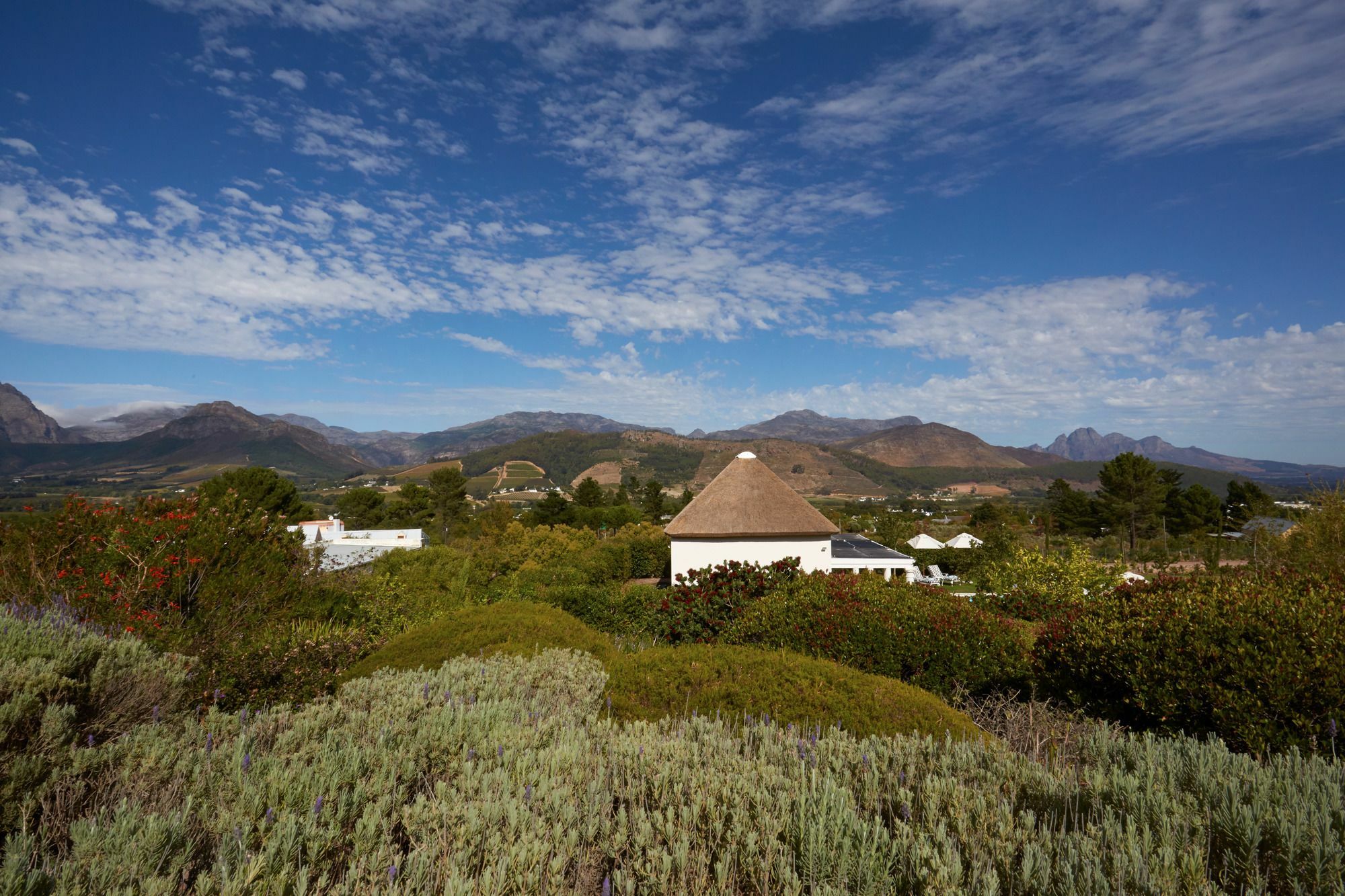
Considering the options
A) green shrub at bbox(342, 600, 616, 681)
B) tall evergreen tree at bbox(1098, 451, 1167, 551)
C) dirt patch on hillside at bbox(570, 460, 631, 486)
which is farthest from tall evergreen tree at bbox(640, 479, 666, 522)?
dirt patch on hillside at bbox(570, 460, 631, 486)

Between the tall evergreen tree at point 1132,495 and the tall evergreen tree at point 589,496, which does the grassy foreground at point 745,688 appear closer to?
the tall evergreen tree at point 589,496

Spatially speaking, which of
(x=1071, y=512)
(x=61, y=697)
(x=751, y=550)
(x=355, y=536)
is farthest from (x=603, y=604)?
(x=1071, y=512)

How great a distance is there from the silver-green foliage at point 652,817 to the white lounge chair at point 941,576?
35362mm

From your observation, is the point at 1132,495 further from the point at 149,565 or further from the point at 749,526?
the point at 149,565

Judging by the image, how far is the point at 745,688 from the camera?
518cm

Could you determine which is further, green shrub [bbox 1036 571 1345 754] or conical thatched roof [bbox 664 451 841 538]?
conical thatched roof [bbox 664 451 841 538]

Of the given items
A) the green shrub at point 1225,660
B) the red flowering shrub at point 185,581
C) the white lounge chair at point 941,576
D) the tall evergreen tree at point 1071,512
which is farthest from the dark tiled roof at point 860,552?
the tall evergreen tree at point 1071,512

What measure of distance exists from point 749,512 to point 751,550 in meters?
1.12

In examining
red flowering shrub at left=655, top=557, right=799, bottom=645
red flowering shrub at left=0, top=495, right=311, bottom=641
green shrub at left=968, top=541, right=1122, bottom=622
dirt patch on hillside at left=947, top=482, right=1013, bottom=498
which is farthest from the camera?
dirt patch on hillside at left=947, top=482, right=1013, bottom=498

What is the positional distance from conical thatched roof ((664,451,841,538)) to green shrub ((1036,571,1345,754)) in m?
12.7

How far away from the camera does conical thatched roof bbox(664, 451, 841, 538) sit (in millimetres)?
18234

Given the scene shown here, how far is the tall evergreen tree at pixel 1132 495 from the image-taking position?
5178 centimetres

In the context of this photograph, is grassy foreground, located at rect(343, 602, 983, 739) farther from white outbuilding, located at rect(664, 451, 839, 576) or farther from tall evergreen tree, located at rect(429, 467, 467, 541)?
tall evergreen tree, located at rect(429, 467, 467, 541)

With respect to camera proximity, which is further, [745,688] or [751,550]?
[751,550]
